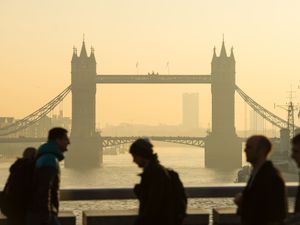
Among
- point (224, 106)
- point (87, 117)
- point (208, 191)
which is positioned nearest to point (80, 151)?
point (87, 117)

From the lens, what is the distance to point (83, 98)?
10325 cm

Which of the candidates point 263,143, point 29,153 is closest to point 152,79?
point 29,153

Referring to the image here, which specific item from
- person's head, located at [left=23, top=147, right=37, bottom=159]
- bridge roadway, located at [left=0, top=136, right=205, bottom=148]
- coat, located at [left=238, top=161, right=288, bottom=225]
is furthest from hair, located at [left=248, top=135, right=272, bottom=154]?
bridge roadway, located at [left=0, top=136, right=205, bottom=148]

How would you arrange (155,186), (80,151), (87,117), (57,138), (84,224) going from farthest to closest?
1. (87,117)
2. (80,151)
3. (84,224)
4. (57,138)
5. (155,186)

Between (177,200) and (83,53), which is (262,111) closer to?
(83,53)

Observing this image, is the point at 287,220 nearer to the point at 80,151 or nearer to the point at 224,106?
the point at 80,151

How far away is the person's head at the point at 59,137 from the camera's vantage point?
5.03 meters

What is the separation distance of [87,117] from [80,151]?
7.91 meters

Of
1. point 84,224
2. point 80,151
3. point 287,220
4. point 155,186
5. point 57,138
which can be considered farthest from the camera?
point 80,151

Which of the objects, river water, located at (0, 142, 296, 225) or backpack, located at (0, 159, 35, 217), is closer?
backpack, located at (0, 159, 35, 217)

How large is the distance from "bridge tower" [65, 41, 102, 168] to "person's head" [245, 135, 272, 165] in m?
90.7

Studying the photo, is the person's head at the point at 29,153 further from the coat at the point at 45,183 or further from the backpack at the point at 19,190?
the coat at the point at 45,183

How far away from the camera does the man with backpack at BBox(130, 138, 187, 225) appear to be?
15.3 ft

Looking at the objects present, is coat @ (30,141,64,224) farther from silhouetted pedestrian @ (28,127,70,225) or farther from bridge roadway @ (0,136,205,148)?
bridge roadway @ (0,136,205,148)
